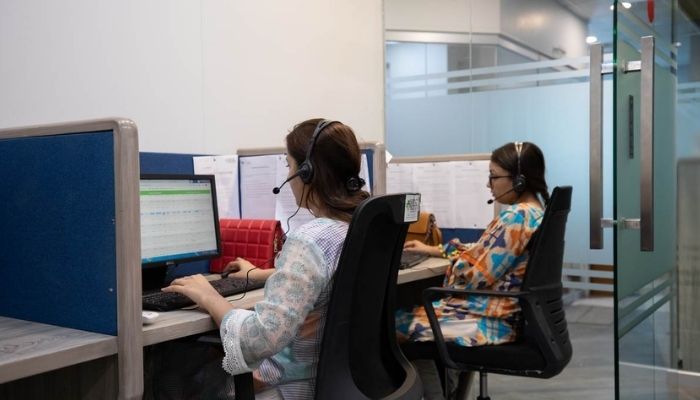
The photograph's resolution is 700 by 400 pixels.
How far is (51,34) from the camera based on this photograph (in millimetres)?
2496

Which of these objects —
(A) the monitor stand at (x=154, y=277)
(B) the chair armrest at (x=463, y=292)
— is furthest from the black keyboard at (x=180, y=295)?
(B) the chair armrest at (x=463, y=292)

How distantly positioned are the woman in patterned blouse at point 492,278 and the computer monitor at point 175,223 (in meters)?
0.72

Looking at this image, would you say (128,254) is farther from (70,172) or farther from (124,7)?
(124,7)

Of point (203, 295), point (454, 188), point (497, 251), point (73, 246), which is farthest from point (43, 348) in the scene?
point (454, 188)

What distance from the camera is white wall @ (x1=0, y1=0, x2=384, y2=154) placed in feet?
8.07

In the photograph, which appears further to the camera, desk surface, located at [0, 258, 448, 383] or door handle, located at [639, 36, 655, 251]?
door handle, located at [639, 36, 655, 251]

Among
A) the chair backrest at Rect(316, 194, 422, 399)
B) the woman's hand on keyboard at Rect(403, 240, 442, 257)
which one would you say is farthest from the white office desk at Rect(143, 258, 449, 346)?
the woman's hand on keyboard at Rect(403, 240, 442, 257)

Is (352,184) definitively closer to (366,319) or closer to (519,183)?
(366,319)

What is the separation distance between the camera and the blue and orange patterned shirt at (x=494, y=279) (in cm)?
209

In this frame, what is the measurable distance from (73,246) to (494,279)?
131 centimetres

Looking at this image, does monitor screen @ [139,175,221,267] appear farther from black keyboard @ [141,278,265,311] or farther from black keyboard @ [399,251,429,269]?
black keyboard @ [399,251,429,269]

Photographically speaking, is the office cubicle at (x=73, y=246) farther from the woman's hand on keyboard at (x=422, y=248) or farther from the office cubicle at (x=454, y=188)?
the office cubicle at (x=454, y=188)

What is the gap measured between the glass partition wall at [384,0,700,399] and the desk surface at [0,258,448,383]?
1269mm

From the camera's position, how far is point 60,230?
1295mm
